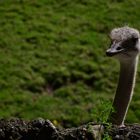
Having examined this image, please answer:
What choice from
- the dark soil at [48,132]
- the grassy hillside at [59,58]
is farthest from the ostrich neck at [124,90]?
the grassy hillside at [59,58]

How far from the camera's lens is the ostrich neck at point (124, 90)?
16.2 ft

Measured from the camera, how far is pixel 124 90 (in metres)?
5.06

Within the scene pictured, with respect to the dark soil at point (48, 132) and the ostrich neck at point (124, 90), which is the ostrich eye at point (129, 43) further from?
the dark soil at point (48, 132)

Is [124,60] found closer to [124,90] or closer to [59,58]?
[124,90]

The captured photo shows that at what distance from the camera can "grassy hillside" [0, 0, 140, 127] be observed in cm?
1007

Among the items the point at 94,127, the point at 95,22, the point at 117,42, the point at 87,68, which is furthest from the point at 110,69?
the point at 94,127

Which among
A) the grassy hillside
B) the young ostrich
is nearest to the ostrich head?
the young ostrich

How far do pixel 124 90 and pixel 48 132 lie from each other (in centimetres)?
209

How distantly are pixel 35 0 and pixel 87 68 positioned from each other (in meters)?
3.54

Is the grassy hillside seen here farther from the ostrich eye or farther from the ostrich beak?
the ostrich beak

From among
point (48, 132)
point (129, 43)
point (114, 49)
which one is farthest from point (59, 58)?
point (48, 132)

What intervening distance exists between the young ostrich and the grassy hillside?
317cm

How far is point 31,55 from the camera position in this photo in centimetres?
1188

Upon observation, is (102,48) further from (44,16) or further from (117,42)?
(117,42)
